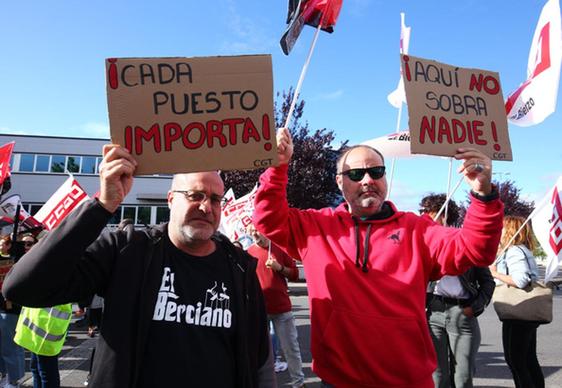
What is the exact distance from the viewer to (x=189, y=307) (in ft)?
6.05

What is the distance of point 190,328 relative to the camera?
1.82 m

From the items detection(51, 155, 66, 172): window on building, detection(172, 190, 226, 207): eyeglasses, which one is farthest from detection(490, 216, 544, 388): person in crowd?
detection(51, 155, 66, 172): window on building

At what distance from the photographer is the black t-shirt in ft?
5.72

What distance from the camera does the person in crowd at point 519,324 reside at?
4.02 m

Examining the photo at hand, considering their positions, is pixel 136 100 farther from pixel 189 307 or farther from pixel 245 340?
pixel 245 340

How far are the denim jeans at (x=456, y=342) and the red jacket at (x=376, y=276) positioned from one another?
1.79 m

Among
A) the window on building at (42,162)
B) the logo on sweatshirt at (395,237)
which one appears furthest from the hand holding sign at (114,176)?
the window on building at (42,162)

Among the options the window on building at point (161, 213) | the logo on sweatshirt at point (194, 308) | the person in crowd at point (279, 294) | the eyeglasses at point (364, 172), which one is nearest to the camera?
the logo on sweatshirt at point (194, 308)

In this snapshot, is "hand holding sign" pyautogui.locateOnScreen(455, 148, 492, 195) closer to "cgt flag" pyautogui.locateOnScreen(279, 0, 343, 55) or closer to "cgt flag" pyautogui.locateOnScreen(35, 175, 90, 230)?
"cgt flag" pyautogui.locateOnScreen(279, 0, 343, 55)

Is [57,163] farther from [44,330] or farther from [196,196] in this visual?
[196,196]

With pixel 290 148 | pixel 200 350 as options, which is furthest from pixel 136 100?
pixel 200 350

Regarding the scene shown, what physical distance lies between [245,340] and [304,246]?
28.1 inches

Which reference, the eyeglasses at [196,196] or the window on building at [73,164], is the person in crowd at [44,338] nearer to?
the eyeglasses at [196,196]

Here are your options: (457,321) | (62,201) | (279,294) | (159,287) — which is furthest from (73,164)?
(159,287)
